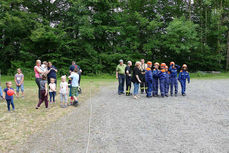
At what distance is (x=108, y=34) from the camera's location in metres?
28.3

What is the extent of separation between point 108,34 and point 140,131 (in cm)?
2418

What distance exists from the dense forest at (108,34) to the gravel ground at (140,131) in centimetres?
1838

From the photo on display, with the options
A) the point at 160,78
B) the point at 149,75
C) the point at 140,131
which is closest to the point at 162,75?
the point at 160,78

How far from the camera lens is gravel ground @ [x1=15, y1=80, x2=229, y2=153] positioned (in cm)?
438

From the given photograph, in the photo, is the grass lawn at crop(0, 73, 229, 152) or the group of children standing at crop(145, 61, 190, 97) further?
the group of children standing at crop(145, 61, 190, 97)

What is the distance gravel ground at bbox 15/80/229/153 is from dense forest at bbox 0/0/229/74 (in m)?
18.4

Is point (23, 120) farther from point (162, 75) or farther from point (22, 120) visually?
point (162, 75)

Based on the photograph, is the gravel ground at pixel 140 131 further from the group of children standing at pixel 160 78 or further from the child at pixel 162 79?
the group of children standing at pixel 160 78

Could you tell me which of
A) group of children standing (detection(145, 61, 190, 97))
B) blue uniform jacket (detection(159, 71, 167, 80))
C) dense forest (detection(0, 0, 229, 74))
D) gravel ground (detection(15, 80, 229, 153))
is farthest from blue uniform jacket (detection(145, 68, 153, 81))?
dense forest (detection(0, 0, 229, 74))

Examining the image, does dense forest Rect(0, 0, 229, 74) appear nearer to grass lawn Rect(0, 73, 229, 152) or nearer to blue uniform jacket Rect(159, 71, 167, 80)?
→ blue uniform jacket Rect(159, 71, 167, 80)

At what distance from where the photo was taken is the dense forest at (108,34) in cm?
A: 2486

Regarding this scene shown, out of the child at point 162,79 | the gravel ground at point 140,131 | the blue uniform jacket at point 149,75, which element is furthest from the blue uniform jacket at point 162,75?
the gravel ground at point 140,131

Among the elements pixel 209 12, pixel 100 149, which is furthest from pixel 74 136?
pixel 209 12

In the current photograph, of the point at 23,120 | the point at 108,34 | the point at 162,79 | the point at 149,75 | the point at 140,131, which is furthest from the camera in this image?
the point at 108,34
